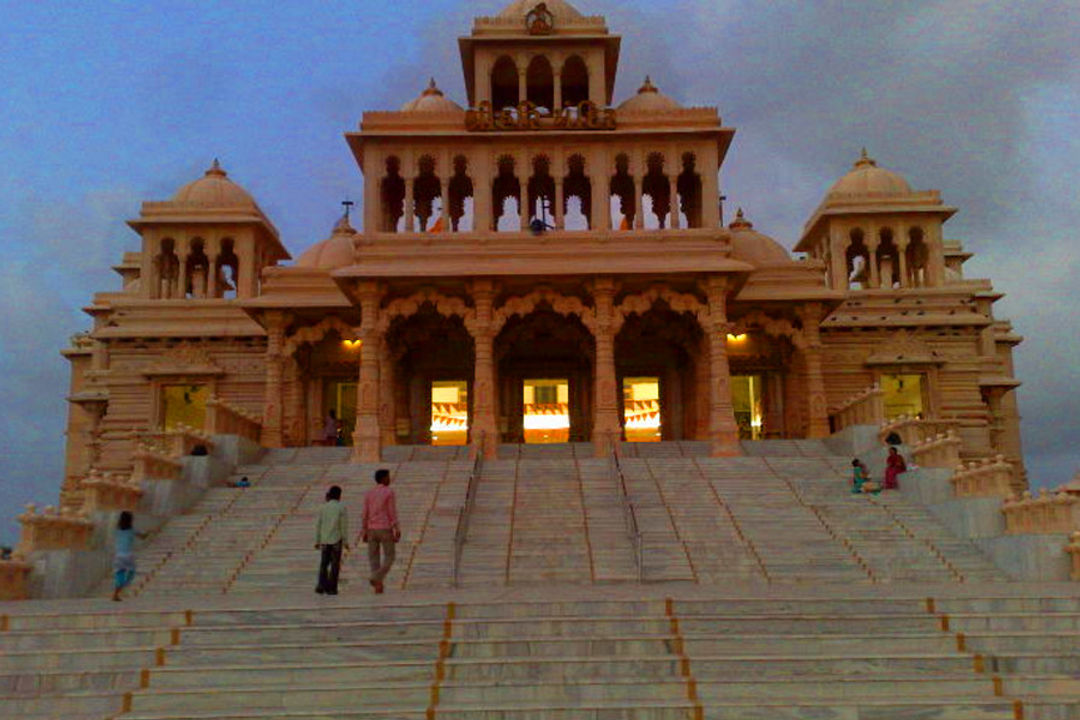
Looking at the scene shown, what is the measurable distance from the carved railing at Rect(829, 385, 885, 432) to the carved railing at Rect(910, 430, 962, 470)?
3.25 m

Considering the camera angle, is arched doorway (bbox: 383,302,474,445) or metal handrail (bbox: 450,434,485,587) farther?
arched doorway (bbox: 383,302,474,445)

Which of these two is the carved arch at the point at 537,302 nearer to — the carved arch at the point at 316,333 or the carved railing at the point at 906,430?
the carved arch at the point at 316,333

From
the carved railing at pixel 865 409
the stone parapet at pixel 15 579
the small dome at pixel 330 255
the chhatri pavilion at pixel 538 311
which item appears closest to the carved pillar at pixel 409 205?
the chhatri pavilion at pixel 538 311

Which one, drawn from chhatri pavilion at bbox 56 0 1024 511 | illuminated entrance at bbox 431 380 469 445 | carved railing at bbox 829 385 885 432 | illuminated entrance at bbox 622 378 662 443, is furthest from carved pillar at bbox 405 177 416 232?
carved railing at bbox 829 385 885 432

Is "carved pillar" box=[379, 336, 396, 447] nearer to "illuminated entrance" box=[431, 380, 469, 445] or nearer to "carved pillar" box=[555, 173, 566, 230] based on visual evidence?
"illuminated entrance" box=[431, 380, 469, 445]

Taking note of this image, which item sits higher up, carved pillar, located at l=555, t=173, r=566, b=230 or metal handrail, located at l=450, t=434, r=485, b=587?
carved pillar, located at l=555, t=173, r=566, b=230

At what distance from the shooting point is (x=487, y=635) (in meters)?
11.7

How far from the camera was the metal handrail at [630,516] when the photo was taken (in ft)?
57.6

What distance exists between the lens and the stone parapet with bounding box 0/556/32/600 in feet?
52.5

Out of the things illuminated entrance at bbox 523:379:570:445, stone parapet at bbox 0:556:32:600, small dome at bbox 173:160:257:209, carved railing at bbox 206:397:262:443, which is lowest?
stone parapet at bbox 0:556:32:600

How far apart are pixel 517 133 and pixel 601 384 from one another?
9370mm

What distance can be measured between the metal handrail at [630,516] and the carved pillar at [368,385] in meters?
7.20

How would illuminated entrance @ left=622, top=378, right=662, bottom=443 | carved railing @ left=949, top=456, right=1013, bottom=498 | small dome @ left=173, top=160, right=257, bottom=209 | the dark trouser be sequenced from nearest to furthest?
the dark trouser < carved railing @ left=949, top=456, right=1013, bottom=498 < illuminated entrance @ left=622, top=378, right=662, bottom=443 < small dome @ left=173, top=160, right=257, bottom=209

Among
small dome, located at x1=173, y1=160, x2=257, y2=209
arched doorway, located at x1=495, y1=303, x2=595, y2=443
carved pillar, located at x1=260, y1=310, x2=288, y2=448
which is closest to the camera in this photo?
carved pillar, located at x1=260, y1=310, x2=288, y2=448
